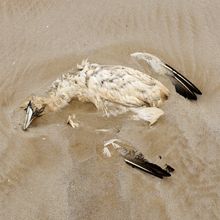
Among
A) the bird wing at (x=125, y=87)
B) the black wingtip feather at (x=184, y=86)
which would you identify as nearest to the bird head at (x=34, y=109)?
the bird wing at (x=125, y=87)

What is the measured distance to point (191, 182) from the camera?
10.2ft

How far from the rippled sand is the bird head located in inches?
2.4

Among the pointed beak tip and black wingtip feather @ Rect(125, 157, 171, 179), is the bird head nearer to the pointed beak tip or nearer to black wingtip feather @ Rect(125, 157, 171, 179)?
the pointed beak tip

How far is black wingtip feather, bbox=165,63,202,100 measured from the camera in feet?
11.8

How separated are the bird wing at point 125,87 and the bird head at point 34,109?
17.0 inches

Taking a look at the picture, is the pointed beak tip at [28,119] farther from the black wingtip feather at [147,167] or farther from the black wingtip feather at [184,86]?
the black wingtip feather at [184,86]

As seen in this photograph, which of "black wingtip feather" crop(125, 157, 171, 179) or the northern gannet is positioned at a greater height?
the northern gannet

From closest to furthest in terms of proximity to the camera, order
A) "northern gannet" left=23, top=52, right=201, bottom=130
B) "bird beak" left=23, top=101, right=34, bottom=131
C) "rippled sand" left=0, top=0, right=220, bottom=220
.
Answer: "rippled sand" left=0, top=0, right=220, bottom=220
"northern gannet" left=23, top=52, right=201, bottom=130
"bird beak" left=23, top=101, right=34, bottom=131

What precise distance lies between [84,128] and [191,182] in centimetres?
94

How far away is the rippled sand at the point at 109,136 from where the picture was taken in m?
3.04

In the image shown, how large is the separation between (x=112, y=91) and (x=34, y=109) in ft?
2.19

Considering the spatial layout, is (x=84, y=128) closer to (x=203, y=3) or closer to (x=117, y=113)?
(x=117, y=113)

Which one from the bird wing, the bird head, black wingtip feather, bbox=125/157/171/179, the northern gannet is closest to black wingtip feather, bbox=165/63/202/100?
the northern gannet

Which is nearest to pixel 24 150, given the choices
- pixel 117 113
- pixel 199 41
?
pixel 117 113
